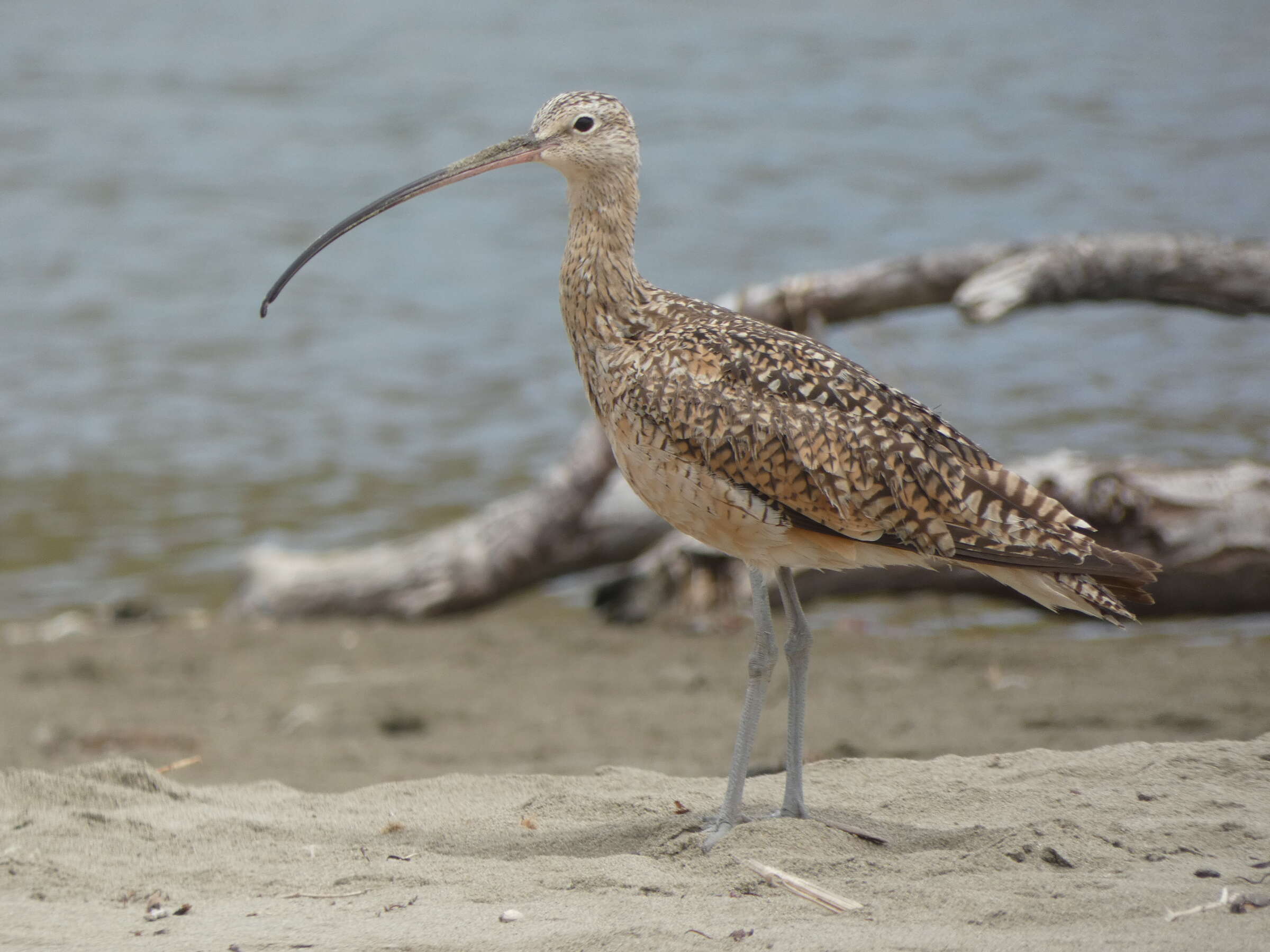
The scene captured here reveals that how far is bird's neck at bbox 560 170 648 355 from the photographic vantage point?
4719 millimetres

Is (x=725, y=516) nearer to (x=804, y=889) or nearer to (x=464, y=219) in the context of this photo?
(x=804, y=889)

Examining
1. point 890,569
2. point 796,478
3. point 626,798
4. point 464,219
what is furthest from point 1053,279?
point 464,219

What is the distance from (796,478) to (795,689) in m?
0.76

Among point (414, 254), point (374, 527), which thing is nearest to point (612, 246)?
point (374, 527)

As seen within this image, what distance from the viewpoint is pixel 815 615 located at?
912 centimetres

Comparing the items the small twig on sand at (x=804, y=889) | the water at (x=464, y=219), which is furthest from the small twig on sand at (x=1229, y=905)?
the water at (x=464, y=219)

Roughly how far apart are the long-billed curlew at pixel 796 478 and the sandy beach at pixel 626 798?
1.56 ft

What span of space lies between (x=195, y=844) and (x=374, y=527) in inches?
264

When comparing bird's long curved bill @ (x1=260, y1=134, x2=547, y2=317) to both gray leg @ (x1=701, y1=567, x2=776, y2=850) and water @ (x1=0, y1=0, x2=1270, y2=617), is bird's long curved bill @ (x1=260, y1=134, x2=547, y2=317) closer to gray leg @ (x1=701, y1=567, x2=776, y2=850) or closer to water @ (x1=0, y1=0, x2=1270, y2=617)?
gray leg @ (x1=701, y1=567, x2=776, y2=850)

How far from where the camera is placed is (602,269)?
15.6 feet

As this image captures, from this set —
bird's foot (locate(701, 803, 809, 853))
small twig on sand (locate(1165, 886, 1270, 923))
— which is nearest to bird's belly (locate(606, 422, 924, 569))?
bird's foot (locate(701, 803, 809, 853))

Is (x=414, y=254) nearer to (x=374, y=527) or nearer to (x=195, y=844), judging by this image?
(x=374, y=527)

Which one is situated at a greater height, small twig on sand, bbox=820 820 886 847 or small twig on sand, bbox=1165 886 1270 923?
small twig on sand, bbox=1165 886 1270 923

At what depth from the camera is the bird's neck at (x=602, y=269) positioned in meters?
4.72
